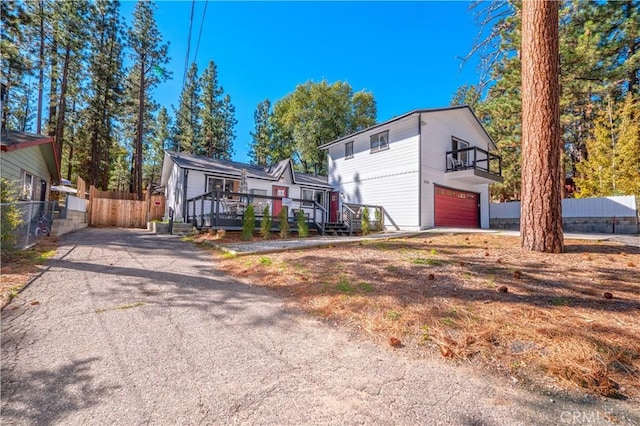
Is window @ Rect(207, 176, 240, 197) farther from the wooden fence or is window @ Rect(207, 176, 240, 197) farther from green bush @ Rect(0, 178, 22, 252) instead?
green bush @ Rect(0, 178, 22, 252)

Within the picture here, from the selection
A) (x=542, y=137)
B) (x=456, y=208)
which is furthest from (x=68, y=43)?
(x=456, y=208)

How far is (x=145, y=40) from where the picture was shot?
21.4 meters

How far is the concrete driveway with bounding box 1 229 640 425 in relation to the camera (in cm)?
152

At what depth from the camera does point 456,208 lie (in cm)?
1531

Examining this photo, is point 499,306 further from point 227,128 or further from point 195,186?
point 227,128

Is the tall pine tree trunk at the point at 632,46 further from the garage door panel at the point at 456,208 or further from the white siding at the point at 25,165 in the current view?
the white siding at the point at 25,165

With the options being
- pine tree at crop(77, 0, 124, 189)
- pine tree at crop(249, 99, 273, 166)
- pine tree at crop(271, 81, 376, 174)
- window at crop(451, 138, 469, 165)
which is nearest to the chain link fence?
pine tree at crop(77, 0, 124, 189)

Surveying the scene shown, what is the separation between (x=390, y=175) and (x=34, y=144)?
15.4 metres

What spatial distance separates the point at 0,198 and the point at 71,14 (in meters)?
21.7

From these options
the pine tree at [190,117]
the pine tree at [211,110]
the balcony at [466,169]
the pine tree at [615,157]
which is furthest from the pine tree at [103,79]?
the pine tree at [615,157]

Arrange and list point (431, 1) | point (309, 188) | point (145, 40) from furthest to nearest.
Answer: point (145, 40) < point (309, 188) < point (431, 1)

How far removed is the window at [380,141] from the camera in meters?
15.1

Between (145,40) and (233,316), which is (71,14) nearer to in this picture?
(145,40)

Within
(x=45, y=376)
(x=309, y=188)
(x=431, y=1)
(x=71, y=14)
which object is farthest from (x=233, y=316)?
(x=71, y=14)
